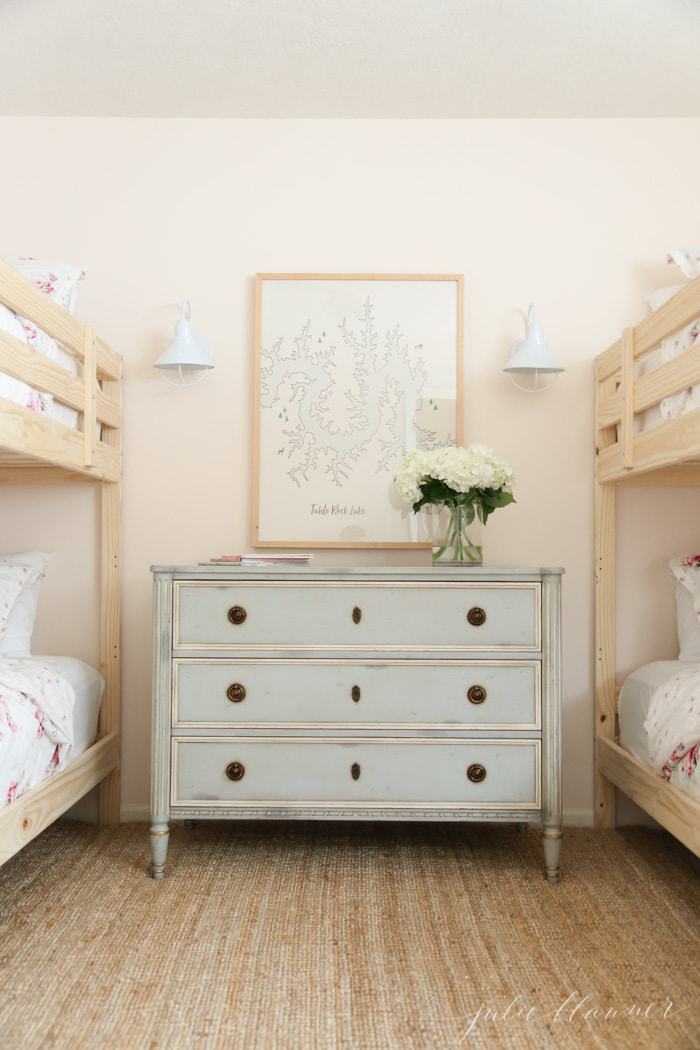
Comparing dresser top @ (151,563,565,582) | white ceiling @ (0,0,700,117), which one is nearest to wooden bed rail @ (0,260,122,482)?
dresser top @ (151,563,565,582)

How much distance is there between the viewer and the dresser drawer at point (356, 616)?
2.50 m

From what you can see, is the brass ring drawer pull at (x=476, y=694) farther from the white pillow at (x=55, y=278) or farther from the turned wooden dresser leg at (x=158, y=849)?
the white pillow at (x=55, y=278)

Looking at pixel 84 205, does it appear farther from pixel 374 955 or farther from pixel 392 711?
pixel 374 955

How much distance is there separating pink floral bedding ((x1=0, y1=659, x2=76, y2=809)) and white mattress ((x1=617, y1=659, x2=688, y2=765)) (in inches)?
65.9

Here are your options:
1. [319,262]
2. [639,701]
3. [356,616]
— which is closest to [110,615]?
[356,616]

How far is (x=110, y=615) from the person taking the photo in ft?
9.96

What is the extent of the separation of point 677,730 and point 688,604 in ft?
2.29

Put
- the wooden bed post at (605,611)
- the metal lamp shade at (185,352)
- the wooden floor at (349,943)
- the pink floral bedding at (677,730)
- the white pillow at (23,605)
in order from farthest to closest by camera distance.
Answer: the wooden bed post at (605,611) < the metal lamp shade at (185,352) < the white pillow at (23,605) < the pink floral bedding at (677,730) < the wooden floor at (349,943)

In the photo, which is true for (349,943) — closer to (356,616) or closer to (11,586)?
(356,616)

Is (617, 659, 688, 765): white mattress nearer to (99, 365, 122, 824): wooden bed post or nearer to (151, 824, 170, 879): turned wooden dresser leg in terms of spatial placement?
(151, 824, 170, 879): turned wooden dresser leg

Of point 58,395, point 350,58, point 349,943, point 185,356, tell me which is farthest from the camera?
point 185,356

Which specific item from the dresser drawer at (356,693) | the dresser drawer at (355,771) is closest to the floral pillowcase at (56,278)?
the dresser drawer at (356,693)

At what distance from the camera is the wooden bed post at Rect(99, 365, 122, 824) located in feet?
9.89

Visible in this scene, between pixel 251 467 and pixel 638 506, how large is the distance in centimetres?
136
